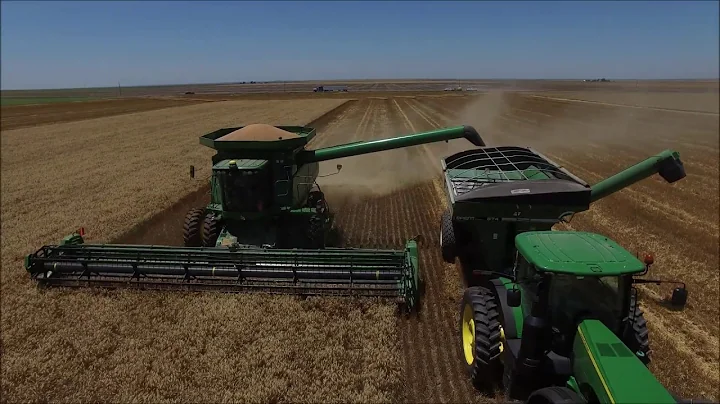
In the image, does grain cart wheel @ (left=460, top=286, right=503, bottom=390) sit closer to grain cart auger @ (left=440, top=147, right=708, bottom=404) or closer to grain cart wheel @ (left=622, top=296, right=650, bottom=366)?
grain cart auger @ (left=440, top=147, right=708, bottom=404)

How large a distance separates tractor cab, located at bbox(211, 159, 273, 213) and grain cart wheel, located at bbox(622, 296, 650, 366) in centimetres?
620

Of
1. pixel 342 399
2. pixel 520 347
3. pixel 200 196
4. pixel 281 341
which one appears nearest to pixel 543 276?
pixel 520 347

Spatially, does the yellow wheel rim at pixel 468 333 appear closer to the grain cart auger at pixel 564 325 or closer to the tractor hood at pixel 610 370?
the grain cart auger at pixel 564 325

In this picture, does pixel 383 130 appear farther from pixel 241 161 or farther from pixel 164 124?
pixel 241 161

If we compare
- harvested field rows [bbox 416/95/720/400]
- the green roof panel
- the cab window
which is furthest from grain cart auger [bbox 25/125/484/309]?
harvested field rows [bbox 416/95/720/400]

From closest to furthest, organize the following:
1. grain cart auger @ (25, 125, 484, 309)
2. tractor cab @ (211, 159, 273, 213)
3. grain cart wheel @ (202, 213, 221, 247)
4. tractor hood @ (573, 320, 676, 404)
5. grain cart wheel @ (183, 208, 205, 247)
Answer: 1. tractor hood @ (573, 320, 676, 404)
2. grain cart auger @ (25, 125, 484, 309)
3. tractor cab @ (211, 159, 273, 213)
4. grain cart wheel @ (202, 213, 221, 247)
5. grain cart wheel @ (183, 208, 205, 247)

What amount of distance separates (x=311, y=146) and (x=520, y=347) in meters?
19.6

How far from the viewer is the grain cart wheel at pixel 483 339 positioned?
5.00m

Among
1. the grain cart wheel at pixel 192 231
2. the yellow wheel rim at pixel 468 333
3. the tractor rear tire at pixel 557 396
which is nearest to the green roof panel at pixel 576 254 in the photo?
the tractor rear tire at pixel 557 396

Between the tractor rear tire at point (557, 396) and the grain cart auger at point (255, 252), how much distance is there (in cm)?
299

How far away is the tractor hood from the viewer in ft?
10.8

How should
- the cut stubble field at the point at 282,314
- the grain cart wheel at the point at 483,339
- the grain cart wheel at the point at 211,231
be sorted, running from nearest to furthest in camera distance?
the grain cart wheel at the point at 483,339, the cut stubble field at the point at 282,314, the grain cart wheel at the point at 211,231

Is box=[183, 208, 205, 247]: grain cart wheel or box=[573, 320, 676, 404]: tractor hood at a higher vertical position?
box=[573, 320, 676, 404]: tractor hood

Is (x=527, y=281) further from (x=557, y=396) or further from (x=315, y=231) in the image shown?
(x=315, y=231)
